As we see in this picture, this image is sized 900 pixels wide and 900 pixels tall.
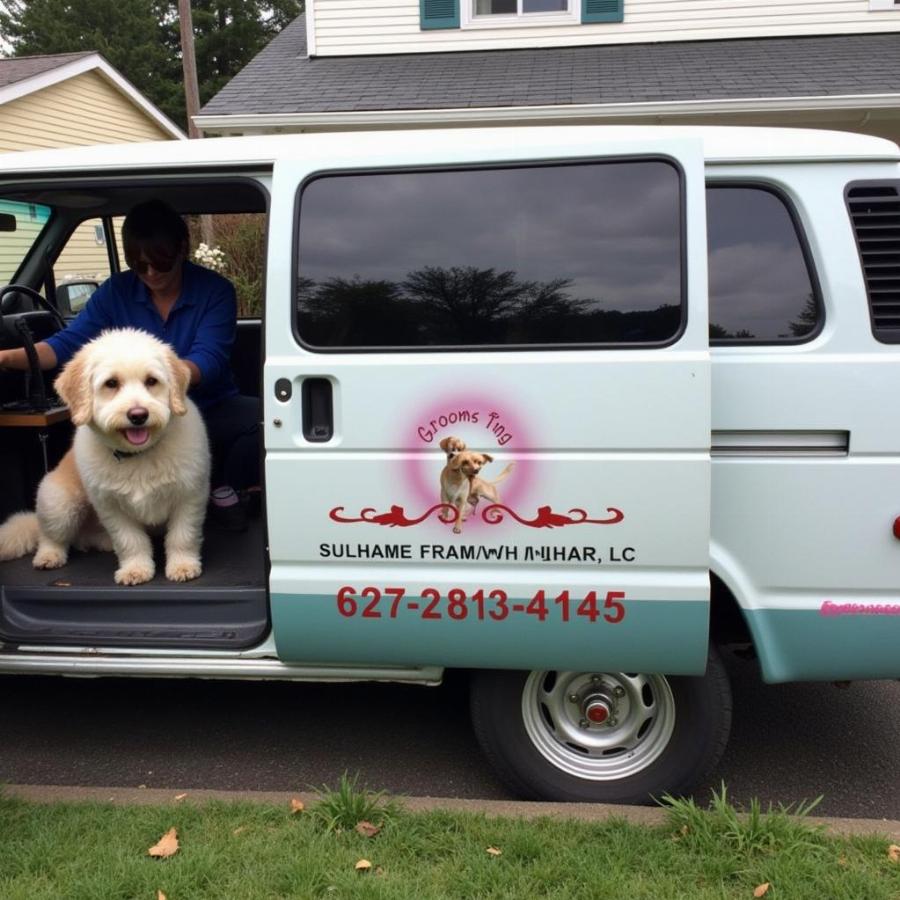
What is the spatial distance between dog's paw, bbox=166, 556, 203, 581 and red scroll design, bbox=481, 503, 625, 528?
4.53 feet

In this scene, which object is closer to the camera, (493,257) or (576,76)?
(493,257)

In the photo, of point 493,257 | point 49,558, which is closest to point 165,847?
point 49,558

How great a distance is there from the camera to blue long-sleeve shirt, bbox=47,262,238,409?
12.0 feet

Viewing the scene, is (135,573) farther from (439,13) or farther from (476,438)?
(439,13)

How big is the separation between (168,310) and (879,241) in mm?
2847

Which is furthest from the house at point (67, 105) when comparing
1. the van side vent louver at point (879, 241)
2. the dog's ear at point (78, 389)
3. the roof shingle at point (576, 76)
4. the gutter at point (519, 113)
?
the van side vent louver at point (879, 241)

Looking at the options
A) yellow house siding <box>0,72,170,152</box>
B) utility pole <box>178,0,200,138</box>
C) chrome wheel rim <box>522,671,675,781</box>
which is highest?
utility pole <box>178,0,200,138</box>

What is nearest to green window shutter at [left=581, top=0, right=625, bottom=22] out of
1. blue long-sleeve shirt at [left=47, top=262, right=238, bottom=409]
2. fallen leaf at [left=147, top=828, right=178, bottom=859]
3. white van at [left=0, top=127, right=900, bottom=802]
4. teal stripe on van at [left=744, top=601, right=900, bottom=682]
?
blue long-sleeve shirt at [left=47, top=262, right=238, bottom=409]

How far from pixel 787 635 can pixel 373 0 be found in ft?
34.0

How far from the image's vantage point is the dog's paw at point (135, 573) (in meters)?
3.30

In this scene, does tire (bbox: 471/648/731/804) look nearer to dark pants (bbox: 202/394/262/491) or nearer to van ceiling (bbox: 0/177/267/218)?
dark pants (bbox: 202/394/262/491)

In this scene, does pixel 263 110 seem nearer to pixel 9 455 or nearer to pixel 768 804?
pixel 9 455

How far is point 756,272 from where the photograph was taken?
2.64 meters

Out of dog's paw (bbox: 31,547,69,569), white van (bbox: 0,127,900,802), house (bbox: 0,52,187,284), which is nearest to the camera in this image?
white van (bbox: 0,127,900,802)
